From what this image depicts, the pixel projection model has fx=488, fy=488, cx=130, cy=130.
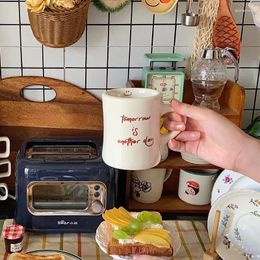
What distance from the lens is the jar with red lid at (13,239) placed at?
45.9 inches

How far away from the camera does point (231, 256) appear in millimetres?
1213

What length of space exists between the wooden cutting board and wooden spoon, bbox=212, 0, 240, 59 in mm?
390

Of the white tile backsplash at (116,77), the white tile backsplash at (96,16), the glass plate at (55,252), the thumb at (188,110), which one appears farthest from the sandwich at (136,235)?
the white tile backsplash at (96,16)

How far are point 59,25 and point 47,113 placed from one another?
0.97ft

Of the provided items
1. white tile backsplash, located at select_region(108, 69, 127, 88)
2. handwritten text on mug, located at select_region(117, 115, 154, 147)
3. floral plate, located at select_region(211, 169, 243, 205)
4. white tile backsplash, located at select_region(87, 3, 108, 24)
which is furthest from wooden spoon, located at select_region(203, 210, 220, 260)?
white tile backsplash, located at select_region(87, 3, 108, 24)

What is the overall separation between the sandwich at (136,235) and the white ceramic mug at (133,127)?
261mm

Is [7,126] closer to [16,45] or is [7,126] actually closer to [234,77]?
[16,45]

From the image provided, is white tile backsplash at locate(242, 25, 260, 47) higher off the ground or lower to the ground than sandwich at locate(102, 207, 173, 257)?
higher

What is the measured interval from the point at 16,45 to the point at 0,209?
474mm

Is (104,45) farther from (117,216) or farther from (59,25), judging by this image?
(117,216)

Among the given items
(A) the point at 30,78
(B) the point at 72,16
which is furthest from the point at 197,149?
(A) the point at 30,78

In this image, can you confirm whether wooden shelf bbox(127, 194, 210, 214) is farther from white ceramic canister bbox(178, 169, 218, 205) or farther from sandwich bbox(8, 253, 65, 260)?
sandwich bbox(8, 253, 65, 260)

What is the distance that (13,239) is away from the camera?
3.83ft

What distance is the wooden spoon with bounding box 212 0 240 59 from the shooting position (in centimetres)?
134
